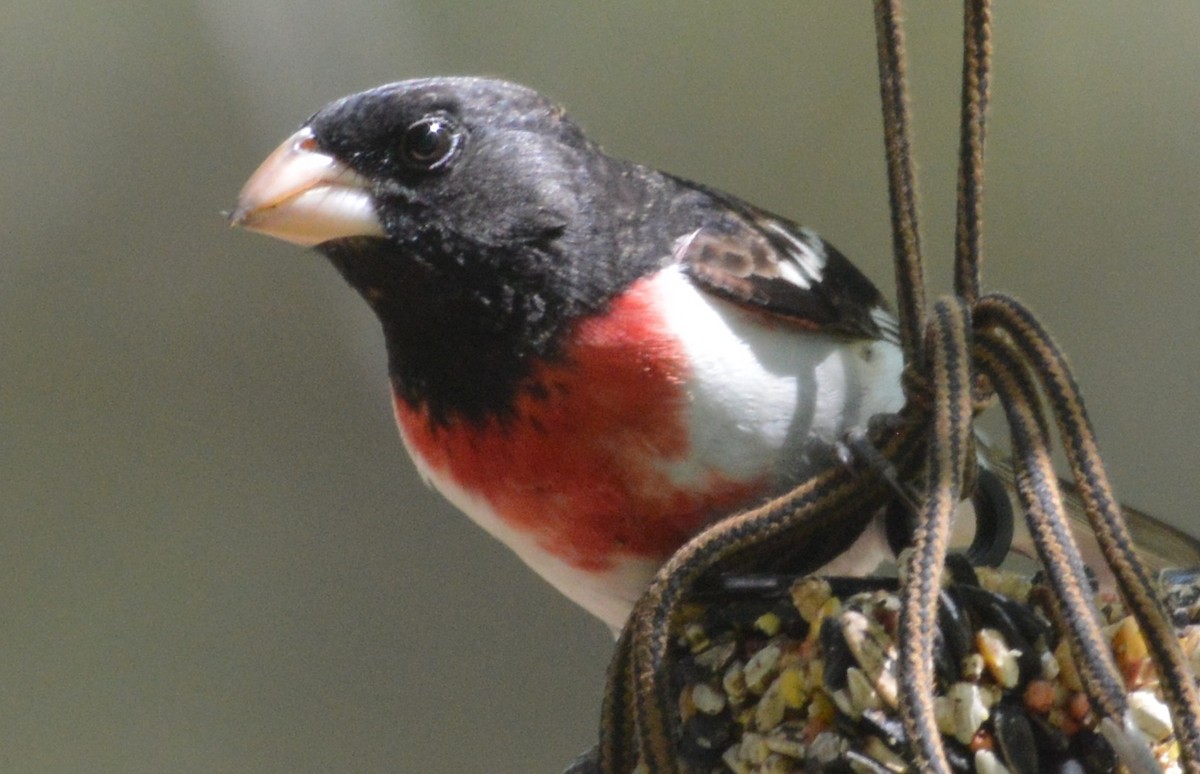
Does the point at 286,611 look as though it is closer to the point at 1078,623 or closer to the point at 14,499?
the point at 14,499

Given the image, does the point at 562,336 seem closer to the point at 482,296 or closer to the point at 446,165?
the point at 482,296

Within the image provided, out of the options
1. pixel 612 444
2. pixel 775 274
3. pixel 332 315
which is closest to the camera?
pixel 612 444

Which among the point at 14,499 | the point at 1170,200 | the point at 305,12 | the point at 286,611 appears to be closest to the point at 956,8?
the point at 1170,200

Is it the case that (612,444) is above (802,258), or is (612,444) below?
below

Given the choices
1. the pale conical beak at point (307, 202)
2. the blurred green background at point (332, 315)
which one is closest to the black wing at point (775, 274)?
the pale conical beak at point (307, 202)

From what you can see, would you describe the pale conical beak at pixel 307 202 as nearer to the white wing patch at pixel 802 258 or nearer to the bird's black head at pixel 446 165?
the bird's black head at pixel 446 165

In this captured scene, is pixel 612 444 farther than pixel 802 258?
No

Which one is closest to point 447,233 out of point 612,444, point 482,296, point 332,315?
point 482,296

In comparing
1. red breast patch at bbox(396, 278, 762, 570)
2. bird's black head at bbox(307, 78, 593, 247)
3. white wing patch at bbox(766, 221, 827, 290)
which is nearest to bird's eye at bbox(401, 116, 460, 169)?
bird's black head at bbox(307, 78, 593, 247)

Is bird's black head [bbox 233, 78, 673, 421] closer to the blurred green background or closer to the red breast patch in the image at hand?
the red breast patch
